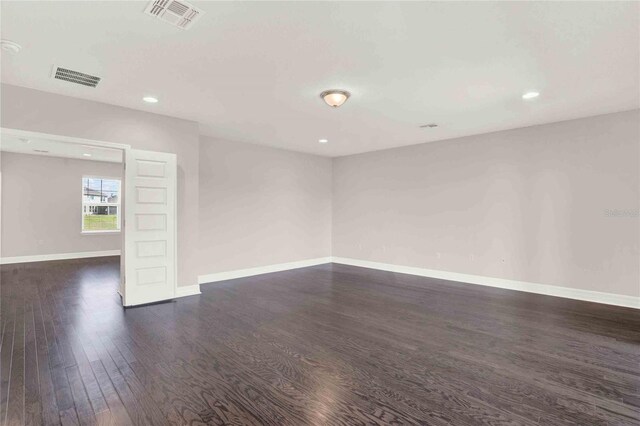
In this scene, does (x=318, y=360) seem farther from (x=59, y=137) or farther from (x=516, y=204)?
(x=516, y=204)

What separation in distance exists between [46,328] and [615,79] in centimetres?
648

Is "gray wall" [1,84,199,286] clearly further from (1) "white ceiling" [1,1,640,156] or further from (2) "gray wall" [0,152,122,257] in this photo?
(2) "gray wall" [0,152,122,257]

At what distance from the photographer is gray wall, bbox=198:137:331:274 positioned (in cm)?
582

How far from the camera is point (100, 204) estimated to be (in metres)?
8.96

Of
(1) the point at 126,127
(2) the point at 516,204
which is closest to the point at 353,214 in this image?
(2) the point at 516,204

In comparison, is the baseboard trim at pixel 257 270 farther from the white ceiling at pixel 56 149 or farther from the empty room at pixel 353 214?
the white ceiling at pixel 56 149

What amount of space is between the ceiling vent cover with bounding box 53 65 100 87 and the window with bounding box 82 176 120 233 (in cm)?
635

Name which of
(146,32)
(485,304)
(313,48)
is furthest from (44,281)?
(485,304)

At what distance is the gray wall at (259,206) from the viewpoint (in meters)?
5.82

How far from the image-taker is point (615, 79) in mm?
3305

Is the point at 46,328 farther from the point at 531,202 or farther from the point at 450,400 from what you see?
the point at 531,202

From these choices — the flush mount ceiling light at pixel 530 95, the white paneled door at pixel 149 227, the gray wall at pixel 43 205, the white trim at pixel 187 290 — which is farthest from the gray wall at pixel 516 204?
the gray wall at pixel 43 205

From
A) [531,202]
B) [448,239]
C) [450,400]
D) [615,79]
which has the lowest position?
[450,400]

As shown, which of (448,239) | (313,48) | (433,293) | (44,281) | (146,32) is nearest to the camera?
(146,32)
